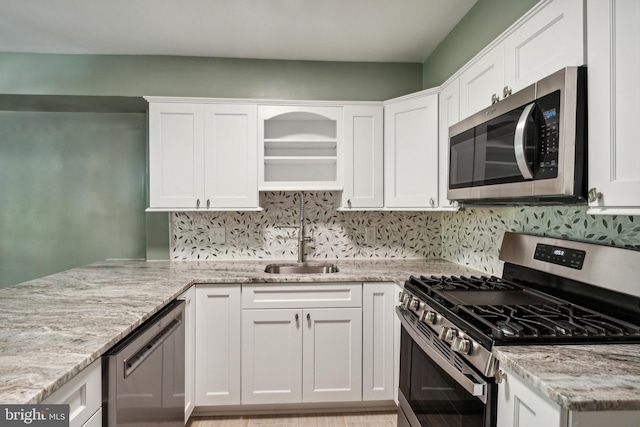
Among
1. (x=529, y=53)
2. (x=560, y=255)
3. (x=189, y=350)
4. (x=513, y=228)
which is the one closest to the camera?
(x=529, y=53)

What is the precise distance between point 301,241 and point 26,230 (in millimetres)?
2270

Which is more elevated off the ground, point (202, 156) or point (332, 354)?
point (202, 156)

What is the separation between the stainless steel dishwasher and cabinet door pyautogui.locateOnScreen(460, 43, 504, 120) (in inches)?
71.9

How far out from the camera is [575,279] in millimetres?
1398

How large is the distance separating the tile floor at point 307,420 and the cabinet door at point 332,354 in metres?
0.13

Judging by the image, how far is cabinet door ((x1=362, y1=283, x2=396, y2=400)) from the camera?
2299mm

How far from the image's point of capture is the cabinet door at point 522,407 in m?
0.86

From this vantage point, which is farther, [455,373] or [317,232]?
[317,232]

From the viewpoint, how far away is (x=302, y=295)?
2275mm

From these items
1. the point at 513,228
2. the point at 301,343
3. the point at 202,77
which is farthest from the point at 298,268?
the point at 202,77

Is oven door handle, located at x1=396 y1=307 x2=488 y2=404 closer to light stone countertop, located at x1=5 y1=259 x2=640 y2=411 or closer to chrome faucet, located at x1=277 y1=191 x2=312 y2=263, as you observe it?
light stone countertop, located at x1=5 y1=259 x2=640 y2=411

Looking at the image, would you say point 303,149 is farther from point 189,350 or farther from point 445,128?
point 189,350

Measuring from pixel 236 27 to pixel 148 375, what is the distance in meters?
2.05

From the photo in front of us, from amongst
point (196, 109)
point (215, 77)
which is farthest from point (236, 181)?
point (215, 77)
